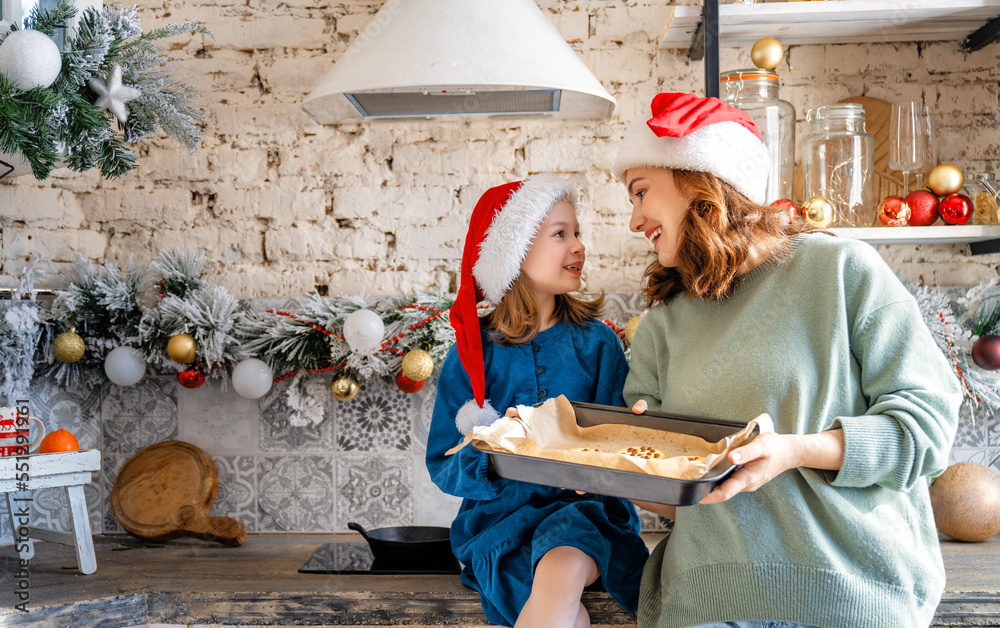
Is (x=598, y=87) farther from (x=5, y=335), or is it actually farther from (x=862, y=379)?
(x=5, y=335)

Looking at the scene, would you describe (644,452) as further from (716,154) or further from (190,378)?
(190,378)

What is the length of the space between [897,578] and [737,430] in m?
0.31

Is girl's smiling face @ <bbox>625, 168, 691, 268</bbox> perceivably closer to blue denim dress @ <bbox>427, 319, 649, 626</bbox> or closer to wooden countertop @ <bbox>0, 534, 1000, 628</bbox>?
blue denim dress @ <bbox>427, 319, 649, 626</bbox>

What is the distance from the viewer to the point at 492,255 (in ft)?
5.11

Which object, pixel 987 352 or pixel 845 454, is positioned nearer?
pixel 845 454

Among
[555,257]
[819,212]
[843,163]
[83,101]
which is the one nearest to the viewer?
[83,101]

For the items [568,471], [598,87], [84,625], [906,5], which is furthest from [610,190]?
[84,625]

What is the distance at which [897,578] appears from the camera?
109 cm

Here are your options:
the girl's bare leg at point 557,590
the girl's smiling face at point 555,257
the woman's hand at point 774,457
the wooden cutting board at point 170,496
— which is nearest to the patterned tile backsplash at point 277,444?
the wooden cutting board at point 170,496

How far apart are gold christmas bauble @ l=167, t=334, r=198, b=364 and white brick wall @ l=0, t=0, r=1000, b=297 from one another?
0.28m

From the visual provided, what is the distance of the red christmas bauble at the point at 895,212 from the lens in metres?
1.79

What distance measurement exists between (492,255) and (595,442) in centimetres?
46

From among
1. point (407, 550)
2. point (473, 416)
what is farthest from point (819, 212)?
point (407, 550)

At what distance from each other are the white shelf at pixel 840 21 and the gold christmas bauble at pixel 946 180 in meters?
0.40
